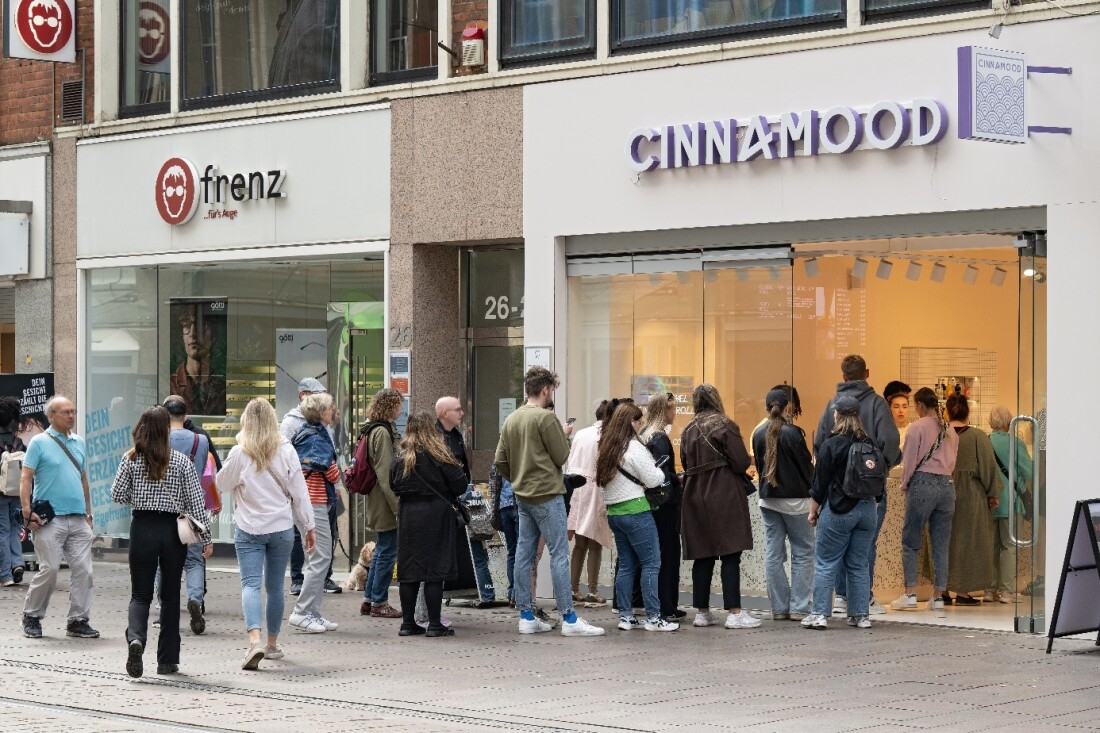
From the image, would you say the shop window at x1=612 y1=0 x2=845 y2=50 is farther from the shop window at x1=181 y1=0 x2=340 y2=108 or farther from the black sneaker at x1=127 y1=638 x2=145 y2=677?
the black sneaker at x1=127 y1=638 x2=145 y2=677

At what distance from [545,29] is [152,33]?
5.62 metres

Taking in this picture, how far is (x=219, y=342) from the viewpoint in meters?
19.2

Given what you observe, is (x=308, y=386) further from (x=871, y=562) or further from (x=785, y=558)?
(x=871, y=562)

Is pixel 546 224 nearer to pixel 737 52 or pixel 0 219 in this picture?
pixel 737 52

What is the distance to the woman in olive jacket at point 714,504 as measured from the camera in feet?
45.2

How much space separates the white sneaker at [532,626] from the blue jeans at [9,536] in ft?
19.0

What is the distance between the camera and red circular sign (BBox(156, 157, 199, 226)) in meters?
19.0

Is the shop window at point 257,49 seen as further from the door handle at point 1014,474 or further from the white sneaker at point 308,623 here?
the door handle at point 1014,474

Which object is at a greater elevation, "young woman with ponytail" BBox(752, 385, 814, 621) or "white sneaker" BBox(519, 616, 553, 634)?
"young woman with ponytail" BBox(752, 385, 814, 621)

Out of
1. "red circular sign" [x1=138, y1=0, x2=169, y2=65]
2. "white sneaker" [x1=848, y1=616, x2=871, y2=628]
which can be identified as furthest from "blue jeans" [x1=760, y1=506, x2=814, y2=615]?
"red circular sign" [x1=138, y1=0, x2=169, y2=65]

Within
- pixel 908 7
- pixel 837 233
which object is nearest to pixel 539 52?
pixel 837 233

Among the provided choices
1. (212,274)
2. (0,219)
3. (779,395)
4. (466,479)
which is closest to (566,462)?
(466,479)

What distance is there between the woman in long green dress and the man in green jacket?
355cm

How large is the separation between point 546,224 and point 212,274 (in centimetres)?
473
